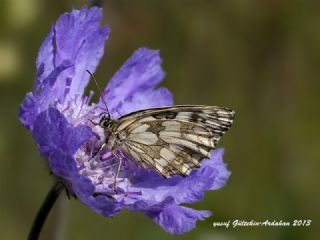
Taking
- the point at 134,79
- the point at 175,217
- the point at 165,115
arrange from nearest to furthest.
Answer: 1. the point at 175,217
2. the point at 165,115
3. the point at 134,79

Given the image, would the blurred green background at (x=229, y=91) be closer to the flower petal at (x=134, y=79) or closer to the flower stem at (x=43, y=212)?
the flower petal at (x=134, y=79)

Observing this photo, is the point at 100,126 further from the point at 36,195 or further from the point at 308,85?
the point at 308,85

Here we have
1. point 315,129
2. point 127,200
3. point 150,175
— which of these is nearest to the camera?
point 127,200

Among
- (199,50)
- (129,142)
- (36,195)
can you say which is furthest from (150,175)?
(199,50)

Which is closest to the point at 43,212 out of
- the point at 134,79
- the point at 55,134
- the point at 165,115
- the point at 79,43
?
the point at 55,134

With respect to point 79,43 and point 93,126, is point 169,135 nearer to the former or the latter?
point 93,126

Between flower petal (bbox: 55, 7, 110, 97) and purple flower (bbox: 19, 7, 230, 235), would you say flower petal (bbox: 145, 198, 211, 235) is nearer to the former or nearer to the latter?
purple flower (bbox: 19, 7, 230, 235)

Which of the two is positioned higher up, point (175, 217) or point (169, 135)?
point (169, 135)
